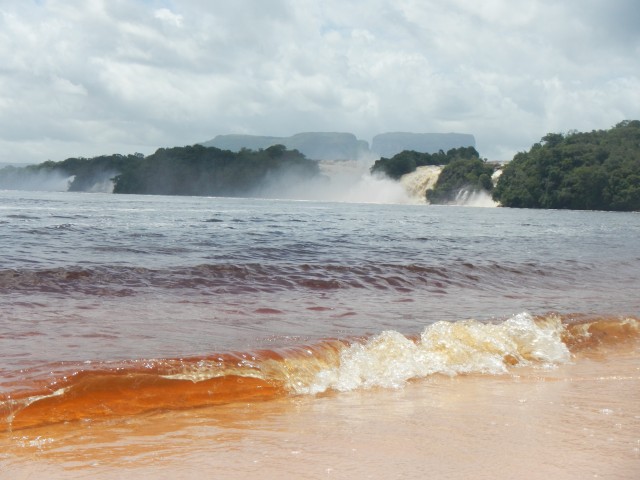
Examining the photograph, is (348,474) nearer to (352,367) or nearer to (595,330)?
(352,367)

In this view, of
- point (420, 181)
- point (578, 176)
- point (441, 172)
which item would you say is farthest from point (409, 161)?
point (578, 176)

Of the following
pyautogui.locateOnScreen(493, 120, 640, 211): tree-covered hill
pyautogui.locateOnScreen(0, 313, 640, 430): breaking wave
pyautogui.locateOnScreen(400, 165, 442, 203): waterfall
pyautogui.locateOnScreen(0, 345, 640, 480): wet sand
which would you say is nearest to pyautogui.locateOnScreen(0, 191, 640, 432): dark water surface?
pyautogui.locateOnScreen(0, 313, 640, 430): breaking wave

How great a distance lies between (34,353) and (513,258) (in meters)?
12.4

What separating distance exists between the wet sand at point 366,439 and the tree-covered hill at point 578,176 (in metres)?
79.2

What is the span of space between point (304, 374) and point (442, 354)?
1.32 metres

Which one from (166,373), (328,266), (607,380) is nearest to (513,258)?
(328,266)

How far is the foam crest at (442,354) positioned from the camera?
5.26m

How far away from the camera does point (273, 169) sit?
134m

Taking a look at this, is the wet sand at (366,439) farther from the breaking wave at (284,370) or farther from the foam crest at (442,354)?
the foam crest at (442,354)

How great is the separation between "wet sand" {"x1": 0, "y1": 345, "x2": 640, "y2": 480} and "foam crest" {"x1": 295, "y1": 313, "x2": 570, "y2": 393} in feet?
1.13

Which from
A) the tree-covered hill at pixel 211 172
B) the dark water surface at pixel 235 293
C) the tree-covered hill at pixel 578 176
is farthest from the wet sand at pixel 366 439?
the tree-covered hill at pixel 211 172

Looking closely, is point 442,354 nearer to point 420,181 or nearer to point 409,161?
point 420,181

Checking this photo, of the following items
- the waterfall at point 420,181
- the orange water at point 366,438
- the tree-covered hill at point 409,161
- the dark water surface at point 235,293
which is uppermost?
the tree-covered hill at point 409,161

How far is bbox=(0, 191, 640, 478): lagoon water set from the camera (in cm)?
333
